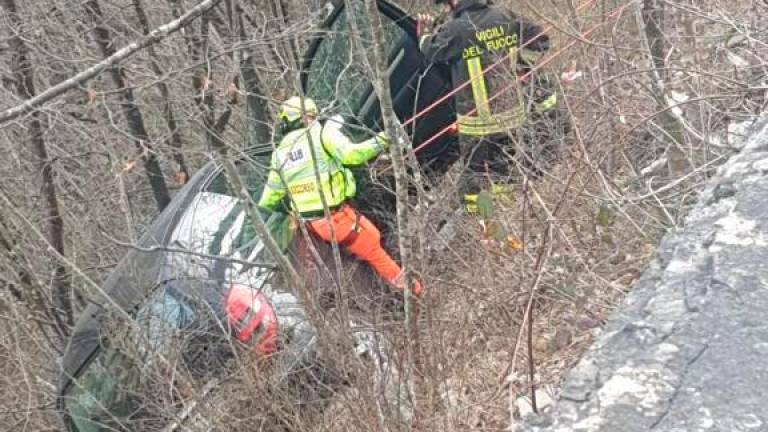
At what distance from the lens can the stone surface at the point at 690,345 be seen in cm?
79

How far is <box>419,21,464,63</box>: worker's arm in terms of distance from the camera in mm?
4938

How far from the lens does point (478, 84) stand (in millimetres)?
5059

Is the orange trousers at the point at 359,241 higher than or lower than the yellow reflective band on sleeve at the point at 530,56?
lower

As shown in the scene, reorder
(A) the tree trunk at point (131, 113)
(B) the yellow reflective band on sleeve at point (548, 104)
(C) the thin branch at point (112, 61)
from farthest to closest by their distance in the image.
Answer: (A) the tree trunk at point (131, 113), (B) the yellow reflective band on sleeve at point (548, 104), (C) the thin branch at point (112, 61)

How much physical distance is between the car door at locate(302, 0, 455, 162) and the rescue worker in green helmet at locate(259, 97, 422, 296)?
21cm

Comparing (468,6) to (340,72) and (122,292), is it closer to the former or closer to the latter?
(340,72)

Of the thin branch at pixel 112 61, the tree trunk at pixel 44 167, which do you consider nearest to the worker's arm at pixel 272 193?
the thin branch at pixel 112 61

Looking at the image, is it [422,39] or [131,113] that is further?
[131,113]

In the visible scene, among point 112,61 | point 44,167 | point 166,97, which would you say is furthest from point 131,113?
point 112,61

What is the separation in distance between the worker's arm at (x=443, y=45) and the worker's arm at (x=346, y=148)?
2.36ft

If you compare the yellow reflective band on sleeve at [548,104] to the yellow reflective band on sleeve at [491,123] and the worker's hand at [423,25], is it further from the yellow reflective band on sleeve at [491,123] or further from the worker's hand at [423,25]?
the worker's hand at [423,25]

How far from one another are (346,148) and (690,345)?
3.79 meters

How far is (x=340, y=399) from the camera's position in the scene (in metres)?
3.52

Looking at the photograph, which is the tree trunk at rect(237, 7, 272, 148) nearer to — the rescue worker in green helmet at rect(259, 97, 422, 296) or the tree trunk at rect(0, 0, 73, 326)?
the rescue worker in green helmet at rect(259, 97, 422, 296)
